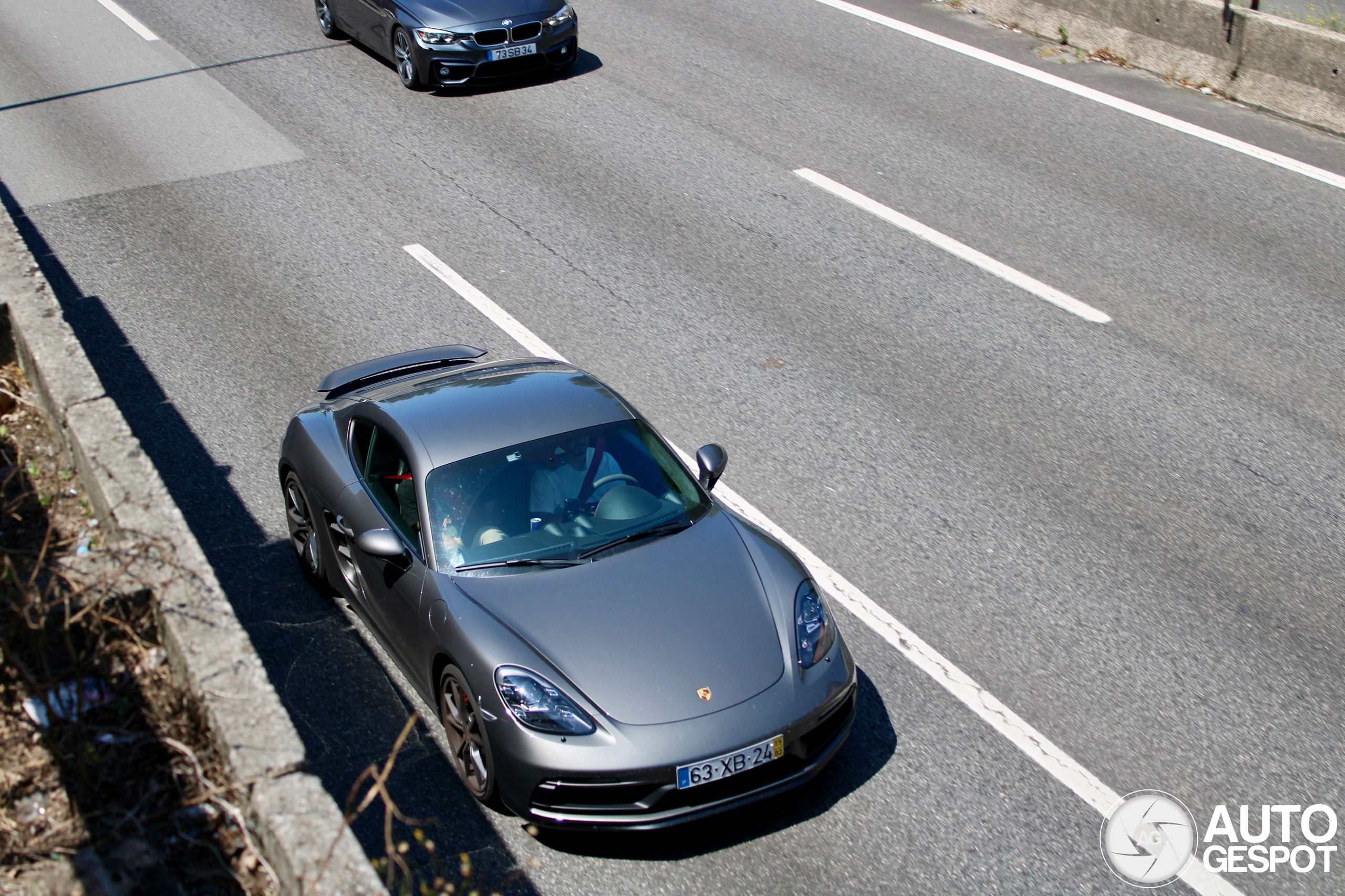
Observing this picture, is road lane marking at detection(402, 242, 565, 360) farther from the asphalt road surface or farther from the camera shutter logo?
the camera shutter logo

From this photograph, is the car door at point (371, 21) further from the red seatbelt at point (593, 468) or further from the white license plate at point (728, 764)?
the white license plate at point (728, 764)

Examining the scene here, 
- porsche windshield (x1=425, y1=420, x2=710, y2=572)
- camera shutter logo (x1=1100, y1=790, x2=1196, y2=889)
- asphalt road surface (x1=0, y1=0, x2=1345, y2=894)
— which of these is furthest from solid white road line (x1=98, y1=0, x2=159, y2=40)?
camera shutter logo (x1=1100, y1=790, x2=1196, y2=889)

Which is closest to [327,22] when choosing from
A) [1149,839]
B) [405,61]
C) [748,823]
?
[405,61]

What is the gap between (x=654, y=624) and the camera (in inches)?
187

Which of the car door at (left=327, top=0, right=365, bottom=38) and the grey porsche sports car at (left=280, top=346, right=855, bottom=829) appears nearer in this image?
the grey porsche sports car at (left=280, top=346, right=855, bottom=829)

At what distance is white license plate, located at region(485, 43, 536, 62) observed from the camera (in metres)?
13.1

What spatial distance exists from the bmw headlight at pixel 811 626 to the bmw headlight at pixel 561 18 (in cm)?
992

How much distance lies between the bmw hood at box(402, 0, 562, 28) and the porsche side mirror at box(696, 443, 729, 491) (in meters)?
8.95

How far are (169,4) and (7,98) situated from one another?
4.29 m

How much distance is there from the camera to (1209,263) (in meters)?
9.27

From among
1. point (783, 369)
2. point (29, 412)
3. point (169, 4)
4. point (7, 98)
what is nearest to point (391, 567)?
point (29, 412)

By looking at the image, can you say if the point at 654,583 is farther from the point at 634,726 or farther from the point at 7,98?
the point at 7,98

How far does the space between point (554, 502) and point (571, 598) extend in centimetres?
59

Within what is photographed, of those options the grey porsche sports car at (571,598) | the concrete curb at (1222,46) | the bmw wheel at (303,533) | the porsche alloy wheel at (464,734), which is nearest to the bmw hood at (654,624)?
the grey porsche sports car at (571,598)
